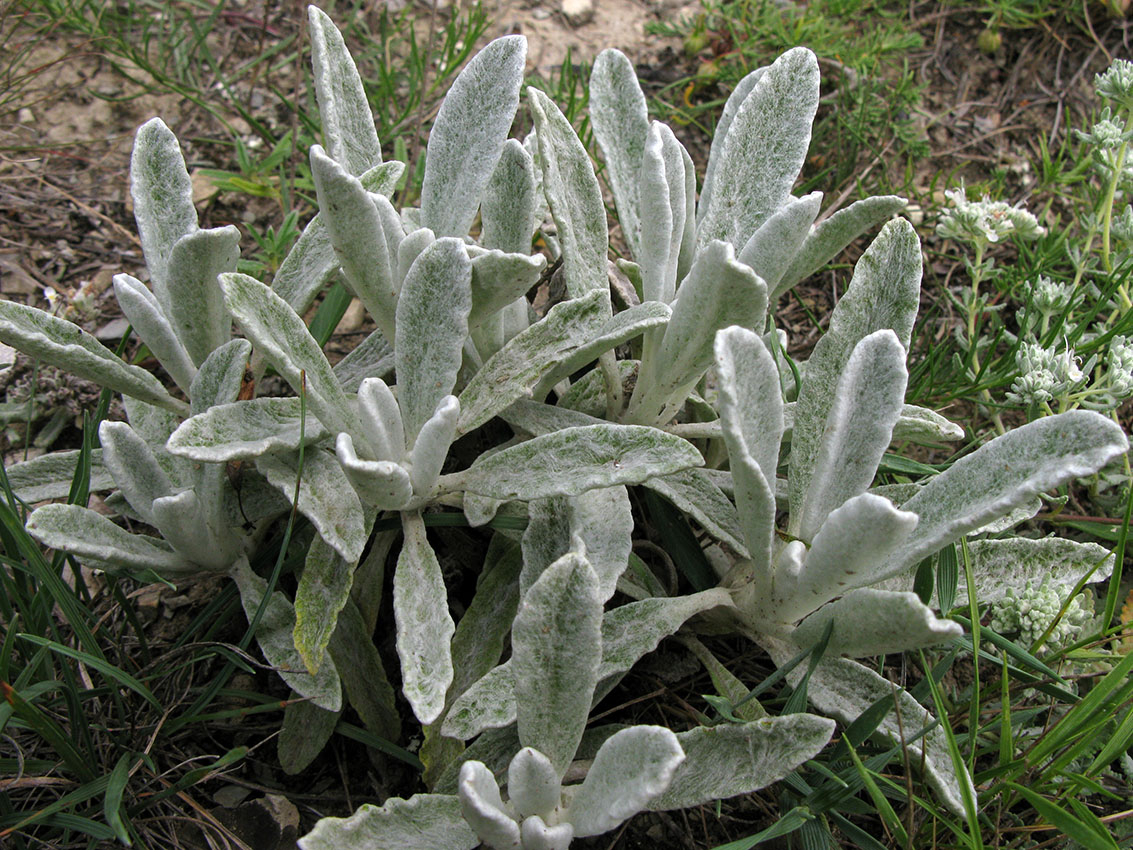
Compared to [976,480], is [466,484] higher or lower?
lower

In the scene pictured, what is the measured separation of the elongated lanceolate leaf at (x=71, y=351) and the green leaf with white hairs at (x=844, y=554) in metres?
1.37

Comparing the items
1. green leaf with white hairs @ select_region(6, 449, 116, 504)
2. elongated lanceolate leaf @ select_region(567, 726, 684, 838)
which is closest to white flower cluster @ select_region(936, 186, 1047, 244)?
elongated lanceolate leaf @ select_region(567, 726, 684, 838)

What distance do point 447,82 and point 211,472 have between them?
215cm

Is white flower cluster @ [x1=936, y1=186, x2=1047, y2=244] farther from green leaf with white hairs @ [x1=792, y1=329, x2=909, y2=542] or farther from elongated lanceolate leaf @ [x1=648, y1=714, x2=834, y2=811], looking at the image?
elongated lanceolate leaf @ [x1=648, y1=714, x2=834, y2=811]

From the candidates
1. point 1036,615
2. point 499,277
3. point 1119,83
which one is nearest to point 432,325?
point 499,277

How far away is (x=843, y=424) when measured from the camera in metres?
1.60

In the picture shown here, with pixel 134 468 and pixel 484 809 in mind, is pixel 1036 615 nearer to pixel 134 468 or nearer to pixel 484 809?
pixel 484 809

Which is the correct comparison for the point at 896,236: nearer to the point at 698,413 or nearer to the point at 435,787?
the point at 698,413

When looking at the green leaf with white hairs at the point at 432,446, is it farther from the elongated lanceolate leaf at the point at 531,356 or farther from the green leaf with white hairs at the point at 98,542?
the green leaf with white hairs at the point at 98,542

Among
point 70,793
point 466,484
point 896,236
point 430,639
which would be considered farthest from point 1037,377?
point 70,793

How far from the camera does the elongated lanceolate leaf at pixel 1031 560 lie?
1.89m

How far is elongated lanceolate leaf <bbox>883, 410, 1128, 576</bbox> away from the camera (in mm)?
1353

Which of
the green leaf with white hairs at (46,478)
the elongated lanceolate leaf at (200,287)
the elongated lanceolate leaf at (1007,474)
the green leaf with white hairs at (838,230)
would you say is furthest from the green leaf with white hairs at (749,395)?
the green leaf with white hairs at (46,478)

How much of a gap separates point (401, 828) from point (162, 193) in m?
1.43
